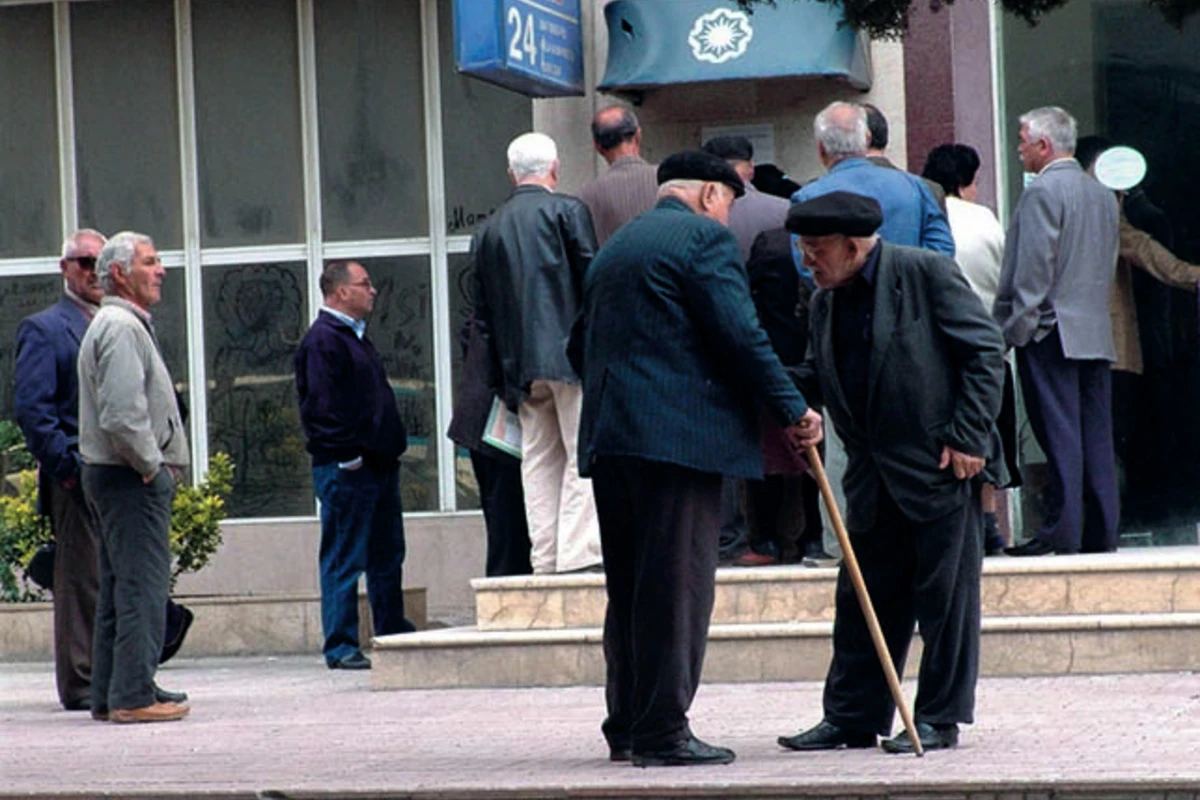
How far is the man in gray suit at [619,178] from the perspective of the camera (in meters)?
12.5

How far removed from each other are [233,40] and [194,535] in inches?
143

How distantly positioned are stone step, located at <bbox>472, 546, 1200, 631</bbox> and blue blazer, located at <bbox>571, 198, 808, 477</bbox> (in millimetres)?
3065

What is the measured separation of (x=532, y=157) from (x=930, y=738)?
4.61 meters

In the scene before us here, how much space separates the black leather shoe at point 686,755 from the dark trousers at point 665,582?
0.03 m

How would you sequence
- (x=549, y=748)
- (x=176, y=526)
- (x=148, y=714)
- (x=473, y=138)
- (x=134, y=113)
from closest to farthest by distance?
(x=549, y=748), (x=148, y=714), (x=176, y=526), (x=473, y=138), (x=134, y=113)

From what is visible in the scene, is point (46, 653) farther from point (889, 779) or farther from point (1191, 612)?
point (889, 779)

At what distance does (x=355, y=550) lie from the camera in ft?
45.1

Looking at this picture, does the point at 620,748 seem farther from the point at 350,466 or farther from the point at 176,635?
the point at 350,466

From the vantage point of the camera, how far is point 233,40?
55.5 ft

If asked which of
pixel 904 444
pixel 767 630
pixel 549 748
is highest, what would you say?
pixel 904 444

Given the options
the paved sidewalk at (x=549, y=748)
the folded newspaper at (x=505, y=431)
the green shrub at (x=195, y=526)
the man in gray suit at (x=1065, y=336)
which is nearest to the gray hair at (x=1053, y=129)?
the man in gray suit at (x=1065, y=336)

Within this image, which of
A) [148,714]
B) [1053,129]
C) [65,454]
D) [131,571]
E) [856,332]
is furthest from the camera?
[1053,129]

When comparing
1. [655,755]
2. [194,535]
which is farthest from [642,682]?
[194,535]

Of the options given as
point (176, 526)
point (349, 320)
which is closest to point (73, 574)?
point (349, 320)
